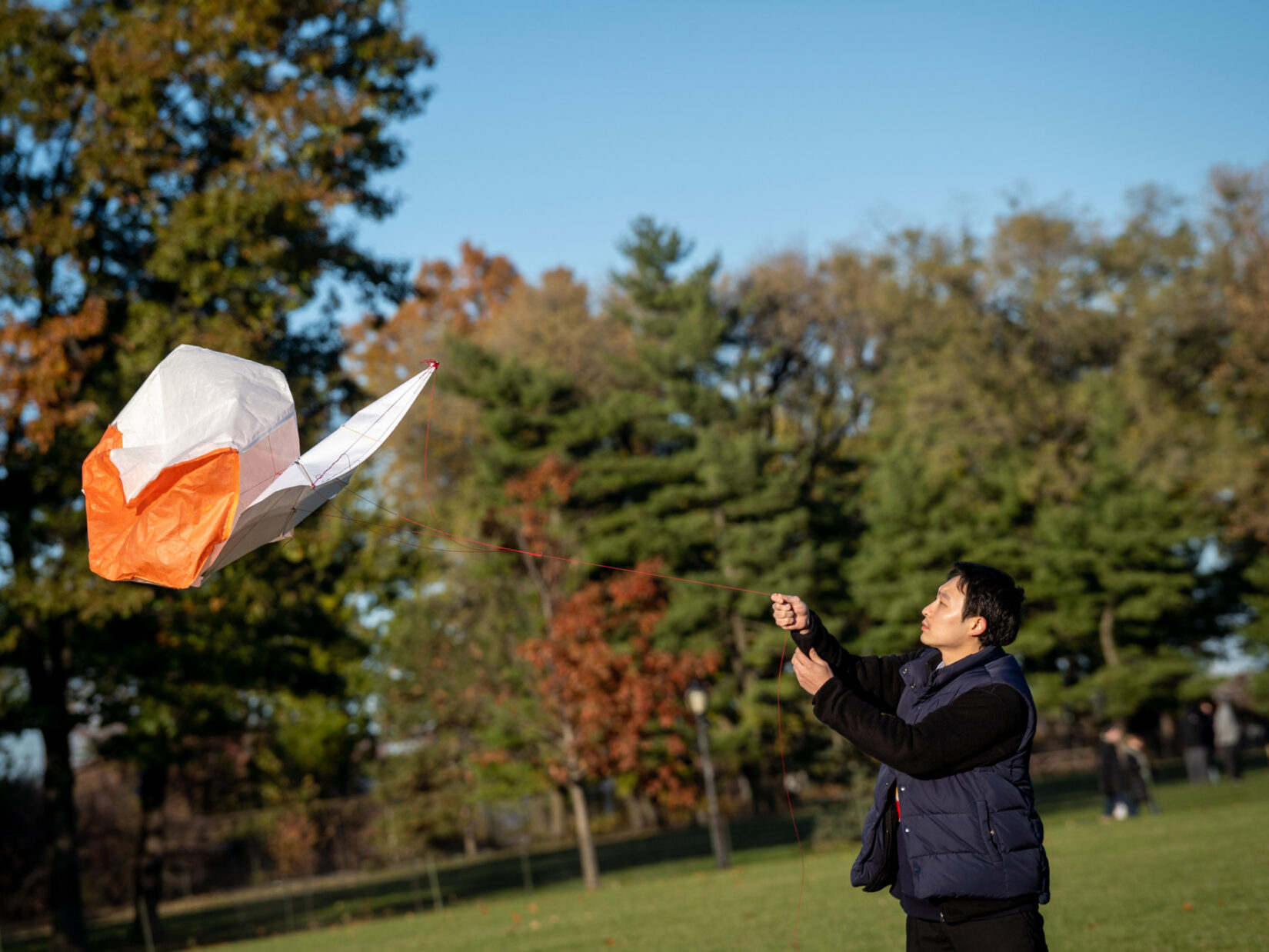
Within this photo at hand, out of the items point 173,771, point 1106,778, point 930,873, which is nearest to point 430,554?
point 173,771

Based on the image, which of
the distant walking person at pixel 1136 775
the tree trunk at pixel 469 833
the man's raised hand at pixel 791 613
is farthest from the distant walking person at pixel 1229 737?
the man's raised hand at pixel 791 613

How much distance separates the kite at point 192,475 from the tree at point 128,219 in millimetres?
12273

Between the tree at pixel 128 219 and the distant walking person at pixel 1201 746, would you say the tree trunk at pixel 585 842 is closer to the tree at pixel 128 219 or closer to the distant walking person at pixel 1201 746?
the tree at pixel 128 219

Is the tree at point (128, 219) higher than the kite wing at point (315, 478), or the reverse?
the tree at point (128, 219)

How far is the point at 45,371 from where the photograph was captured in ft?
52.6

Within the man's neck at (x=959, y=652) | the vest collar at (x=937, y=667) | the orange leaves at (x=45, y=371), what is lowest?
the vest collar at (x=937, y=667)

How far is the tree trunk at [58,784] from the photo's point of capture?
1867 centimetres

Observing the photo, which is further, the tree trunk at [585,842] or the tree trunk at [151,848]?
the tree trunk at [151,848]

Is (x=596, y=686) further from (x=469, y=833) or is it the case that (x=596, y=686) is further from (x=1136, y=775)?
(x=469, y=833)

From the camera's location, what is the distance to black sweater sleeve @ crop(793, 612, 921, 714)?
173 inches

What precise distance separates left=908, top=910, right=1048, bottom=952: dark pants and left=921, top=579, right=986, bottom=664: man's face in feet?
2.77

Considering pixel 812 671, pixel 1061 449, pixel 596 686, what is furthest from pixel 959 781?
pixel 1061 449

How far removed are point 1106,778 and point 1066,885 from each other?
8.94 meters

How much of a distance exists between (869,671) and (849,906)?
926 centimetres
